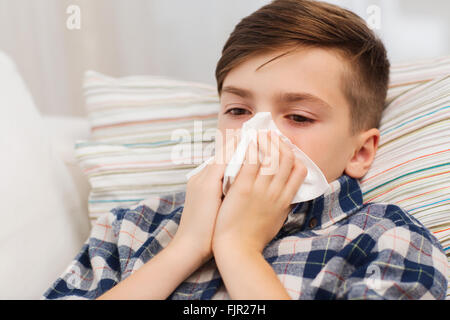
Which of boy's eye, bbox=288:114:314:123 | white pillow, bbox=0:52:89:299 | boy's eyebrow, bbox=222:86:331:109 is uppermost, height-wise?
boy's eyebrow, bbox=222:86:331:109

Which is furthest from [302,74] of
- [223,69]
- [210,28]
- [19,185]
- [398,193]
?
[210,28]

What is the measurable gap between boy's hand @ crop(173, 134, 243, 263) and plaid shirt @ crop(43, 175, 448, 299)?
7cm

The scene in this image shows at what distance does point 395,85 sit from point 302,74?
392 mm

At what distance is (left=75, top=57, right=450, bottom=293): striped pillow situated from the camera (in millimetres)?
944

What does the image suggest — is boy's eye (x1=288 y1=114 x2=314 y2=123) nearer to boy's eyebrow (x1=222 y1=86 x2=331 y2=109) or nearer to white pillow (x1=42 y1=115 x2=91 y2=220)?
boy's eyebrow (x1=222 y1=86 x2=331 y2=109)

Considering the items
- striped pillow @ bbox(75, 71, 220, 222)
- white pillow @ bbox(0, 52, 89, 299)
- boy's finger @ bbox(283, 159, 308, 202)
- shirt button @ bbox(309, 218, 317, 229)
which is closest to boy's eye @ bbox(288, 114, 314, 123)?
boy's finger @ bbox(283, 159, 308, 202)

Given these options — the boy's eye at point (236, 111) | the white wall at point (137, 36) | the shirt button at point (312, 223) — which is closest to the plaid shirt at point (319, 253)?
the shirt button at point (312, 223)

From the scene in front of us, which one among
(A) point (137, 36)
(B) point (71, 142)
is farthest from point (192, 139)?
(A) point (137, 36)

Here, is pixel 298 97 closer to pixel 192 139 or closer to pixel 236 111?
pixel 236 111

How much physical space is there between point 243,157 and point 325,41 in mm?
345

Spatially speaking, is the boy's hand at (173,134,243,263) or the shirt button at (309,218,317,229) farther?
the shirt button at (309,218,317,229)

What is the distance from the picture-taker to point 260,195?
864mm

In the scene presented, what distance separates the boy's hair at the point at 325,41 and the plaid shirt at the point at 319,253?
21cm

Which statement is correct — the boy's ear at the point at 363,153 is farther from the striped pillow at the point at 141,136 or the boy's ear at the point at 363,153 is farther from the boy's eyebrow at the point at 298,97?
the striped pillow at the point at 141,136
